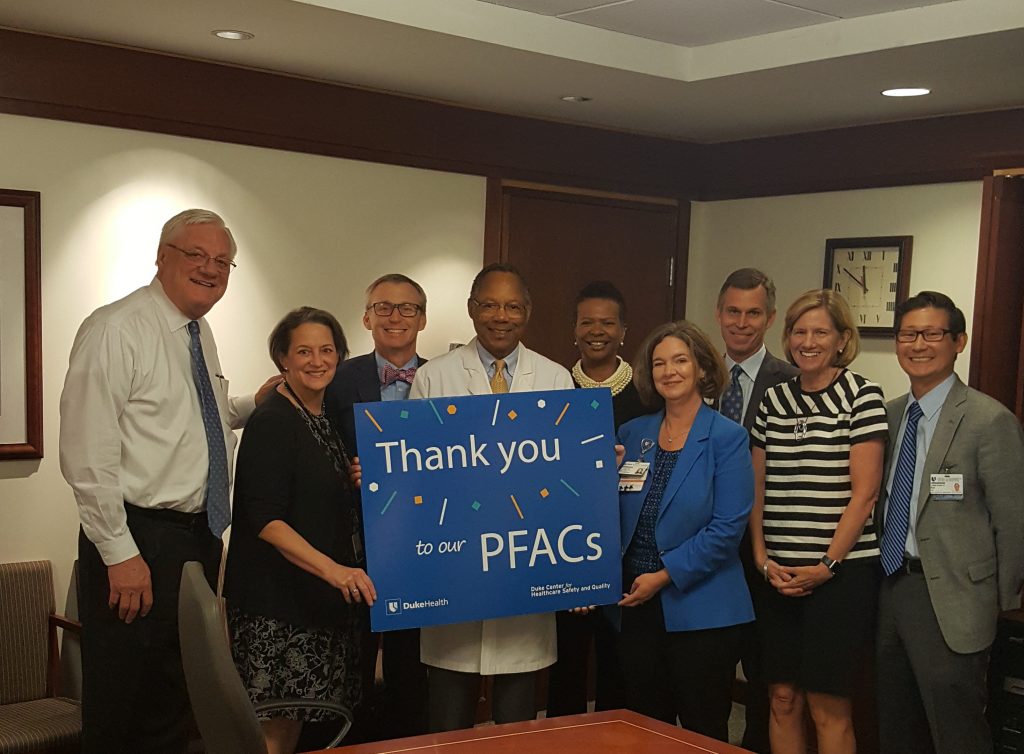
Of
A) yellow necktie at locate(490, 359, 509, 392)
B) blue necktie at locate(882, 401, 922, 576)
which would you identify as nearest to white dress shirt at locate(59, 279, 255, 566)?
yellow necktie at locate(490, 359, 509, 392)

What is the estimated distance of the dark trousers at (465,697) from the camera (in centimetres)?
337

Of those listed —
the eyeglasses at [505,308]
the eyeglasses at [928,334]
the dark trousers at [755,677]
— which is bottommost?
the dark trousers at [755,677]

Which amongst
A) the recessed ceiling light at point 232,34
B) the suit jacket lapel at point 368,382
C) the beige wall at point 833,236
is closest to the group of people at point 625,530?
the suit jacket lapel at point 368,382

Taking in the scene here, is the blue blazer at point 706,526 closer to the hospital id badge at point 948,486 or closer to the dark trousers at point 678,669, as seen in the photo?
the dark trousers at point 678,669

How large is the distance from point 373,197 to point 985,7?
2.41m

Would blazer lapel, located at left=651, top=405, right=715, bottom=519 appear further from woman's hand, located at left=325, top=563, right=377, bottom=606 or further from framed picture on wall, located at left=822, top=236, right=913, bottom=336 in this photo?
framed picture on wall, located at left=822, top=236, right=913, bottom=336

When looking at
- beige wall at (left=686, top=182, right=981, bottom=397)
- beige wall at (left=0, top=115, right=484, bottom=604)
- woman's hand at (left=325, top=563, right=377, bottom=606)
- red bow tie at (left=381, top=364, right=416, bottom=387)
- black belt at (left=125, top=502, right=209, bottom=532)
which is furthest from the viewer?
beige wall at (left=686, top=182, right=981, bottom=397)

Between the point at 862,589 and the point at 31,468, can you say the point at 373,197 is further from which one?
the point at 862,589

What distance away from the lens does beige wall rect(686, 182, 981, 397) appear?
4793 millimetres

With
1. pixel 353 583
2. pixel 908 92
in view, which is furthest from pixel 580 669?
pixel 908 92

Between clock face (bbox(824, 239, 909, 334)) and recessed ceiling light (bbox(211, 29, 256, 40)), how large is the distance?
9.19ft

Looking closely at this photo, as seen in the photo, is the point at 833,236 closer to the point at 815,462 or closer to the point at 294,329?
the point at 815,462

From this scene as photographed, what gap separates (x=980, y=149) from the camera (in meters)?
4.69

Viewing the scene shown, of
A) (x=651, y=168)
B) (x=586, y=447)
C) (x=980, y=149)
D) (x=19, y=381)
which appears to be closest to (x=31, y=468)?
(x=19, y=381)
